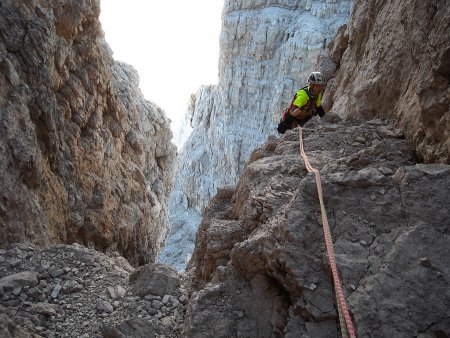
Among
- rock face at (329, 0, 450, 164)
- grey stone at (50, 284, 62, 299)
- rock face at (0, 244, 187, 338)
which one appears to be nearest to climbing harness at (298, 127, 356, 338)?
rock face at (329, 0, 450, 164)

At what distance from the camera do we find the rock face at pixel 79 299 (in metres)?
3.84

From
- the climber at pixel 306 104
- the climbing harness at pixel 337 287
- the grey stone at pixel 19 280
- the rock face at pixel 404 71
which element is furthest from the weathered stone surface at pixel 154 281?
the climber at pixel 306 104

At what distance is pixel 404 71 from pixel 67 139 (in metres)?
7.83

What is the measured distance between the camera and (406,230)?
10.4ft

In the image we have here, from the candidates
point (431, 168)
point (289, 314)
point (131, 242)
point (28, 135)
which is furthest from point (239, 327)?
point (131, 242)

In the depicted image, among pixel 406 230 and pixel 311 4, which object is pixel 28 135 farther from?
pixel 311 4

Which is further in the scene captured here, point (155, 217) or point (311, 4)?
point (311, 4)

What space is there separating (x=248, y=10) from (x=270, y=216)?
37444 millimetres

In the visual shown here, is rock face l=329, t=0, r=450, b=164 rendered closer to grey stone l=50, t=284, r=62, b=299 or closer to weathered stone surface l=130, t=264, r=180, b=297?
weathered stone surface l=130, t=264, r=180, b=297

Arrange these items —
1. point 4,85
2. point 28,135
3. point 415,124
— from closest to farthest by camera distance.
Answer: point 415,124
point 4,85
point 28,135

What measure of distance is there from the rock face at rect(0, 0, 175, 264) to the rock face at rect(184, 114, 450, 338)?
4861 millimetres

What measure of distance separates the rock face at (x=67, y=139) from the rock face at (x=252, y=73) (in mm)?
23867

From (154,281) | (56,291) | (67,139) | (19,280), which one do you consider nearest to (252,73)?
(67,139)

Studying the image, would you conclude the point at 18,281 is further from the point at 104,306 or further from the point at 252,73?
the point at 252,73
